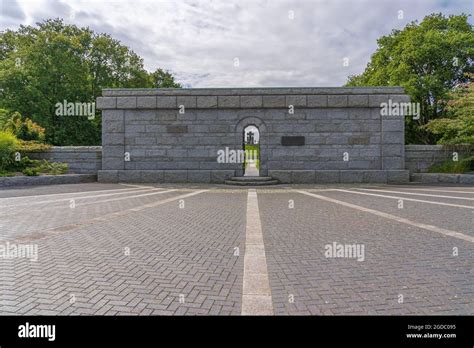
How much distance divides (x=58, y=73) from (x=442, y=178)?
31487 millimetres

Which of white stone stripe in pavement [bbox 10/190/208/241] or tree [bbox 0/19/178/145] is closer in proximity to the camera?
white stone stripe in pavement [bbox 10/190/208/241]

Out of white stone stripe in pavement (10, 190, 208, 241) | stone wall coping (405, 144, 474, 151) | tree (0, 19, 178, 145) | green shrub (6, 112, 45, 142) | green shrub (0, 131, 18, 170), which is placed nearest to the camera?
white stone stripe in pavement (10, 190, 208, 241)

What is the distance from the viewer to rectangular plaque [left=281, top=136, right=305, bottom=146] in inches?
651

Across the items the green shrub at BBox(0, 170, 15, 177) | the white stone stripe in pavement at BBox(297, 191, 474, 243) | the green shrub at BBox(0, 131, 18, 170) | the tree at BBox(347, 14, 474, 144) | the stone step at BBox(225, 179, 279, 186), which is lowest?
the white stone stripe in pavement at BBox(297, 191, 474, 243)

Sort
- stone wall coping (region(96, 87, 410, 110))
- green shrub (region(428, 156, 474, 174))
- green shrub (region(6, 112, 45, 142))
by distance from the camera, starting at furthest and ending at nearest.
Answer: green shrub (region(6, 112, 45, 142)), stone wall coping (region(96, 87, 410, 110)), green shrub (region(428, 156, 474, 174))

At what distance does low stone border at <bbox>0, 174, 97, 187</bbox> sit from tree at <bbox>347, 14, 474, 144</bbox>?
74.8 feet

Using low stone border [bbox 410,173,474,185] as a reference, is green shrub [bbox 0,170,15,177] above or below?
above

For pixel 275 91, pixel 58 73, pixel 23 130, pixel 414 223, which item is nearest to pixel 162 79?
pixel 58 73

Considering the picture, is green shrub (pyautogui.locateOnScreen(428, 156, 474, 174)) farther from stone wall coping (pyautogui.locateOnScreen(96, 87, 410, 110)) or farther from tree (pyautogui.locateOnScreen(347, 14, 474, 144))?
tree (pyautogui.locateOnScreen(347, 14, 474, 144))

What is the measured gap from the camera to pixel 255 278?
13.1 feet

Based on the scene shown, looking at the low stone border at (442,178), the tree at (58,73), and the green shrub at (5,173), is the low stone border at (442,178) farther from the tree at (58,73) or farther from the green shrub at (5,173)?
the tree at (58,73)

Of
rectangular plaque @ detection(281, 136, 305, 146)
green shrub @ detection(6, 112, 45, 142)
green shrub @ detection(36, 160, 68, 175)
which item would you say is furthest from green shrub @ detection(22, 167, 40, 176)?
rectangular plaque @ detection(281, 136, 305, 146)

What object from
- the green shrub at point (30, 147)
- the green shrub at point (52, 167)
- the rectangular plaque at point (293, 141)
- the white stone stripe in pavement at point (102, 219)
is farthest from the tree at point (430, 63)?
the green shrub at point (30, 147)

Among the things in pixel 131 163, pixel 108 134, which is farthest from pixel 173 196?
pixel 108 134
